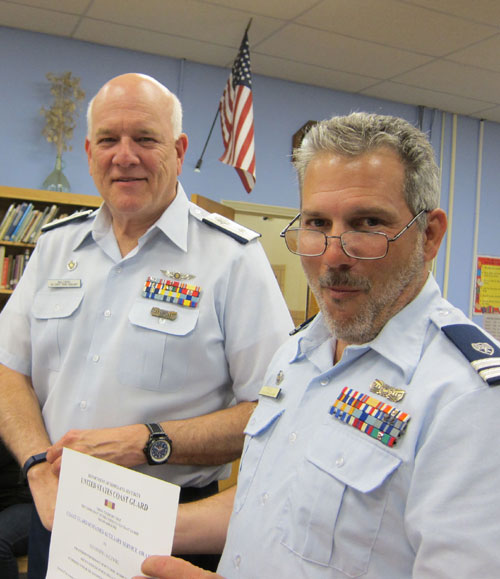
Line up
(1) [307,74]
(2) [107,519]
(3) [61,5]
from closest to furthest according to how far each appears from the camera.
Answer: (2) [107,519], (3) [61,5], (1) [307,74]

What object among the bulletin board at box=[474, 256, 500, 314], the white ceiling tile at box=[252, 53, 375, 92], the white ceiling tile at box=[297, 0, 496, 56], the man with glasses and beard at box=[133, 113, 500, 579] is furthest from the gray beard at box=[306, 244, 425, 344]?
the bulletin board at box=[474, 256, 500, 314]

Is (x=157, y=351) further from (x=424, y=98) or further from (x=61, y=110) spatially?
(x=424, y=98)

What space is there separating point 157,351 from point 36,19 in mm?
3306

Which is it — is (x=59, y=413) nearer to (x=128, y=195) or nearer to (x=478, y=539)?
(x=128, y=195)

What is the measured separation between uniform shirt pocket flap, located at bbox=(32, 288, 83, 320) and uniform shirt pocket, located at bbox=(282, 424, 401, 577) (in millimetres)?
807

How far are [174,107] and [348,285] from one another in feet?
2.72

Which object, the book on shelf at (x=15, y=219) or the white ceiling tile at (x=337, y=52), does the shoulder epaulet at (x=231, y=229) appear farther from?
the white ceiling tile at (x=337, y=52)

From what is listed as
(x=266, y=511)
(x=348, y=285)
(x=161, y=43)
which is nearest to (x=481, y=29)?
(x=161, y=43)

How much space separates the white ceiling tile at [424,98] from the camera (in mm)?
4758

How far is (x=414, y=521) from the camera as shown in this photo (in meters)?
0.75

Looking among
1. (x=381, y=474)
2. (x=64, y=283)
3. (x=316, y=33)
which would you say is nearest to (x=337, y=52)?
(x=316, y=33)

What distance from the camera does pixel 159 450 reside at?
1278 mm

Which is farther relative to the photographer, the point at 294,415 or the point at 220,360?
the point at 220,360

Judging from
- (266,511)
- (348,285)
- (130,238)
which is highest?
(130,238)
